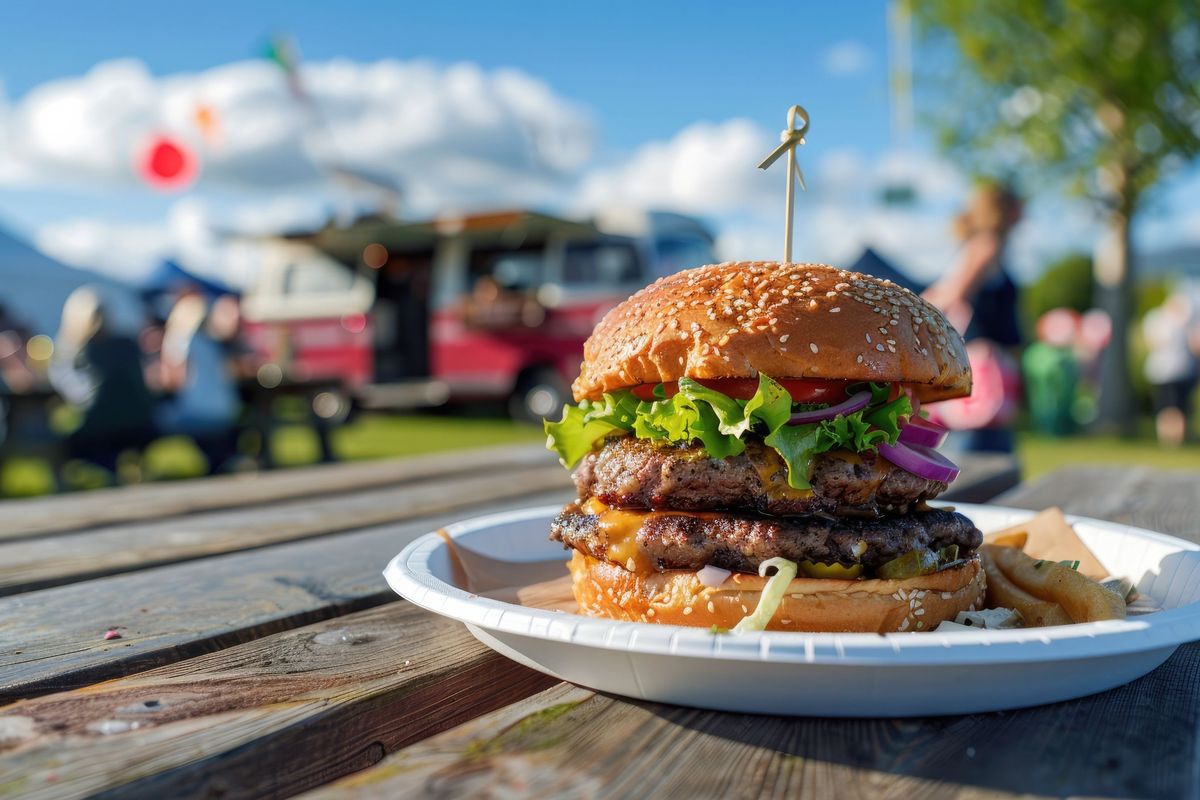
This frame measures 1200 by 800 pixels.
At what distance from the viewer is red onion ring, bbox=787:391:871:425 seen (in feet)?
6.05

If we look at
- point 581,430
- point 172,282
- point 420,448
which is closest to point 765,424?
point 581,430

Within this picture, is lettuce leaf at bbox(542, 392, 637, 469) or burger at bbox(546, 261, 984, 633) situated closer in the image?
burger at bbox(546, 261, 984, 633)

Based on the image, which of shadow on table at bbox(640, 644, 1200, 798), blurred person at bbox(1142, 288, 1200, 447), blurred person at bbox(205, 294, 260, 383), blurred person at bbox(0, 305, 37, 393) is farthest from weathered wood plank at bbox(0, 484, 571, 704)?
blurred person at bbox(1142, 288, 1200, 447)

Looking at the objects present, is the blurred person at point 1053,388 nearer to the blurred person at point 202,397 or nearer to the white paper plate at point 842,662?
the blurred person at point 202,397

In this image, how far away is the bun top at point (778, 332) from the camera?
182cm

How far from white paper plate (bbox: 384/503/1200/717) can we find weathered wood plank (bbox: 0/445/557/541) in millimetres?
2129

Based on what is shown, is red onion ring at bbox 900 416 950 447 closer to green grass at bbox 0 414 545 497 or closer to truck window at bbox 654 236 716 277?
green grass at bbox 0 414 545 497

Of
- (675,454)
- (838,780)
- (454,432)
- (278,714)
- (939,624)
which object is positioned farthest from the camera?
(454,432)

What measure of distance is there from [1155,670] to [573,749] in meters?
0.95

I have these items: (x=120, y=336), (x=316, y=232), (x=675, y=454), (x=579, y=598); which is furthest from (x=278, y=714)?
(x=316, y=232)

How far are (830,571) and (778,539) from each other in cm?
11

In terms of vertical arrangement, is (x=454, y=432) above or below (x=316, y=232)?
below

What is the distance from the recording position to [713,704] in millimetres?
1241

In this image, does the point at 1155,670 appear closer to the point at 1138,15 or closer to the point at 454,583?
the point at 454,583
